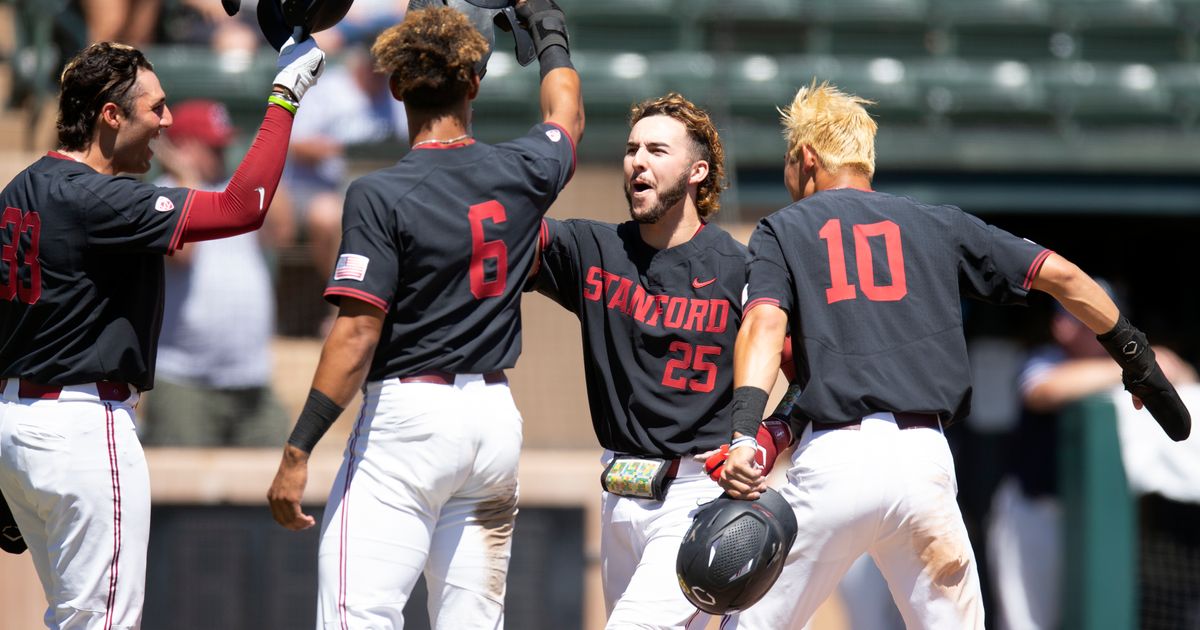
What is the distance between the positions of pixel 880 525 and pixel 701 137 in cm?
116

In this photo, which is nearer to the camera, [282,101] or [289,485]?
[289,485]

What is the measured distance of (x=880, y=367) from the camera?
3369 mm

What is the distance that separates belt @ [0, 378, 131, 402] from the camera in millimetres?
3346

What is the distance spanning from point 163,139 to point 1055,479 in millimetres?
4580

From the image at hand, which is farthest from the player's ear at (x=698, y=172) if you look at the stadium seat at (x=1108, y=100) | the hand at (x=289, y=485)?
the stadium seat at (x=1108, y=100)

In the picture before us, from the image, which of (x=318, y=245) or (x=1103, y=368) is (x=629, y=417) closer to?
(x=318, y=245)

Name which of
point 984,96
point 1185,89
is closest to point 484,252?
point 984,96

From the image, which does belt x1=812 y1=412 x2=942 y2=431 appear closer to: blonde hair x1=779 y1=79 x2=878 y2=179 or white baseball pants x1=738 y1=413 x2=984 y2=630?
white baseball pants x1=738 y1=413 x2=984 y2=630

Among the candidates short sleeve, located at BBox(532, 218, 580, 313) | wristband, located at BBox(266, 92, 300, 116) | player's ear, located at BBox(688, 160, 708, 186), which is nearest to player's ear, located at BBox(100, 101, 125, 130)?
wristband, located at BBox(266, 92, 300, 116)

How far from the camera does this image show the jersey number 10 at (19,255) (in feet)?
11.0

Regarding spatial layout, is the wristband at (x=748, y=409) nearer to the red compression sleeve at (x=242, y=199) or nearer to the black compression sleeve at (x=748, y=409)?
the black compression sleeve at (x=748, y=409)

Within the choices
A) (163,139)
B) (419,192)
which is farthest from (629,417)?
(163,139)

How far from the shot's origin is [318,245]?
5.74 meters

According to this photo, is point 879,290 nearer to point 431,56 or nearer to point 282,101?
point 431,56
